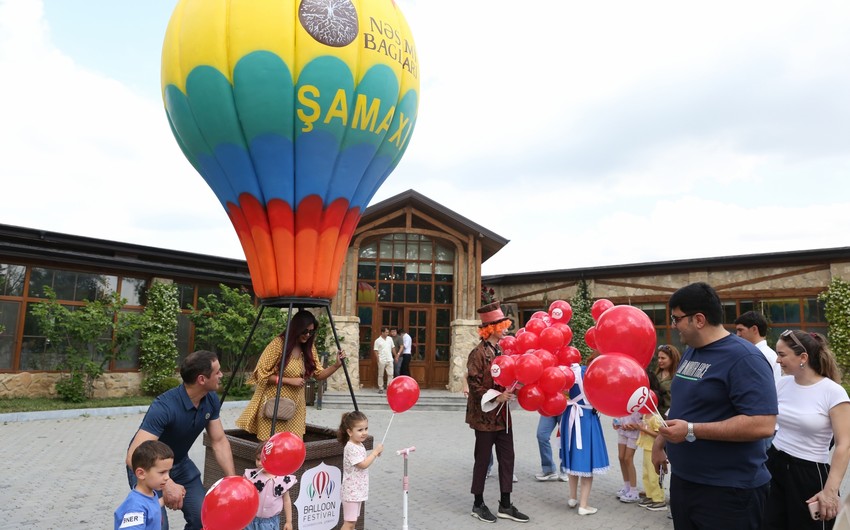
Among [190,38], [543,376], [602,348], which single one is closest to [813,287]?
[543,376]

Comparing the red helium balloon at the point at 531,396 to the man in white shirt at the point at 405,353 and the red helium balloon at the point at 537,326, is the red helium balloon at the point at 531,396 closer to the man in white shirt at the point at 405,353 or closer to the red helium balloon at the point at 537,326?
the red helium balloon at the point at 537,326

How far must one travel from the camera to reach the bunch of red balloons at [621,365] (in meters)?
2.82

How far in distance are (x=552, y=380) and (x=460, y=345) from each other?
10405 millimetres

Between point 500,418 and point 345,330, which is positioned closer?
point 500,418

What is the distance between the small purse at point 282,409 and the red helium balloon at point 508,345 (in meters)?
2.38

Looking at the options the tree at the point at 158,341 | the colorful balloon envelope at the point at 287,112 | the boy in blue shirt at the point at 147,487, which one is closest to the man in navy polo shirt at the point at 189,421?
the boy in blue shirt at the point at 147,487

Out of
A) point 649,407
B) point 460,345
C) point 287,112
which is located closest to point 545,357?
point 649,407

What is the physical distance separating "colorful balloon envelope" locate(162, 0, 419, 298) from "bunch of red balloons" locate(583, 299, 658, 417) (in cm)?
231

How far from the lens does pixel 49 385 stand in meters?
12.6

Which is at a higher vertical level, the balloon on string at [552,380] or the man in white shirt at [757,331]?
the man in white shirt at [757,331]

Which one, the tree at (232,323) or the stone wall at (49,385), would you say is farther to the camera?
the tree at (232,323)

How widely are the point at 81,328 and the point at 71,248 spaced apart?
353 cm

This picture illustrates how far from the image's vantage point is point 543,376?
16.0 ft

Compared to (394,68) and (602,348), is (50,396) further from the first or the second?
(602,348)
